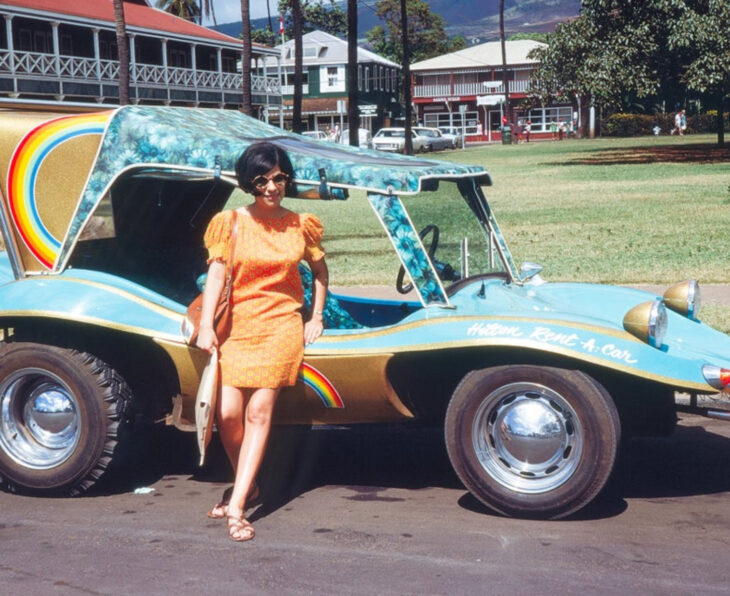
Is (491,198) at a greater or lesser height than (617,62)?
lesser

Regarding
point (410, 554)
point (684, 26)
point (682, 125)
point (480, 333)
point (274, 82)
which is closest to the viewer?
point (410, 554)

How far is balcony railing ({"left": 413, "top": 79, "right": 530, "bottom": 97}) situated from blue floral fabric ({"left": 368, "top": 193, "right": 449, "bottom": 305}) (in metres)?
83.1

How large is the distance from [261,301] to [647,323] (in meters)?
1.75

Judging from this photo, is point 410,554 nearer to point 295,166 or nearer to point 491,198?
point 295,166

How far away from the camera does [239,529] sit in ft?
16.1

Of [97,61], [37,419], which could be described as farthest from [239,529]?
[97,61]

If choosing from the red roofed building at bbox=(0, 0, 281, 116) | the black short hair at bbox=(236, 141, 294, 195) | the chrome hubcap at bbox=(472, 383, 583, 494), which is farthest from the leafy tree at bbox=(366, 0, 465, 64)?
the chrome hubcap at bbox=(472, 383, 583, 494)

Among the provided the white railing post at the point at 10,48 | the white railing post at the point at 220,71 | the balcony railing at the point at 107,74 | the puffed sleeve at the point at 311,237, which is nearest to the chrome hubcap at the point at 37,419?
the puffed sleeve at the point at 311,237

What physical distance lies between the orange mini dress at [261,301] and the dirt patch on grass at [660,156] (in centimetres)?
3090

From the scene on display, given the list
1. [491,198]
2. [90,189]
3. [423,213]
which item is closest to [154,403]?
[90,189]

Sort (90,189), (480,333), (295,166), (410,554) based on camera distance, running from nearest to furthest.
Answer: (410,554) < (480,333) < (295,166) < (90,189)

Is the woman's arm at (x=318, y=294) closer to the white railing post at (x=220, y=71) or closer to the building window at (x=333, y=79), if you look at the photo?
the white railing post at (x=220, y=71)

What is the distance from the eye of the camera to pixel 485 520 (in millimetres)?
5070

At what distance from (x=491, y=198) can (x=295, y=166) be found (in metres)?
19.9
